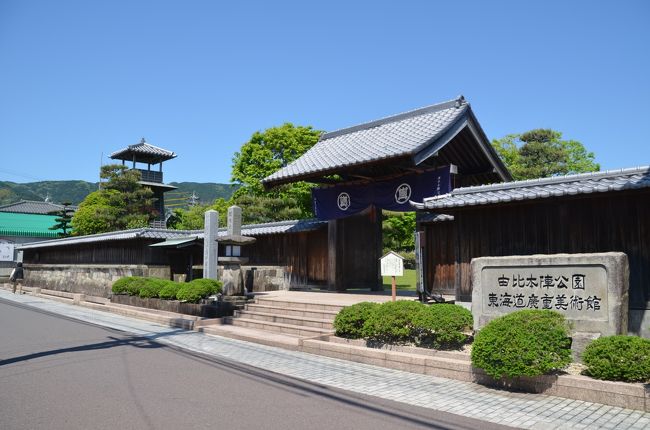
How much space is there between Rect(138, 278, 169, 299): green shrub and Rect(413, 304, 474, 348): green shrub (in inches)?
498

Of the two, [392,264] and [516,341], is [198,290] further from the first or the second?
[516,341]

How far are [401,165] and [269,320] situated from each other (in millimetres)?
7164

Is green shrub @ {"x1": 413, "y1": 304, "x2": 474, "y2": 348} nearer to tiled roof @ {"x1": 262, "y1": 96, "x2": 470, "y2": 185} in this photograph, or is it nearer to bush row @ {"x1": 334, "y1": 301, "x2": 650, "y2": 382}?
bush row @ {"x1": 334, "y1": 301, "x2": 650, "y2": 382}

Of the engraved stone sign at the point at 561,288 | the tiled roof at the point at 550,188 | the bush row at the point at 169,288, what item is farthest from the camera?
the bush row at the point at 169,288

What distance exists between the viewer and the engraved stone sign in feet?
28.2

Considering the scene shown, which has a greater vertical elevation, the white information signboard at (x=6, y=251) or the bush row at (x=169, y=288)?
the white information signboard at (x=6, y=251)

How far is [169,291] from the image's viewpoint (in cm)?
1847

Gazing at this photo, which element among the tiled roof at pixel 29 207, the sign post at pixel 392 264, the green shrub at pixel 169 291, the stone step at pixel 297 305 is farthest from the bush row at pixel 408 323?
the tiled roof at pixel 29 207

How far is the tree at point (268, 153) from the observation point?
35344 millimetres

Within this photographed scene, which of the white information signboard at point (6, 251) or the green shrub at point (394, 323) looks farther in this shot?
the white information signboard at point (6, 251)

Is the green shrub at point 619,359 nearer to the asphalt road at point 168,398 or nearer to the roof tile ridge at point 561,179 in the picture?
the asphalt road at point 168,398

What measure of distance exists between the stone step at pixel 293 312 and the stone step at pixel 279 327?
59cm

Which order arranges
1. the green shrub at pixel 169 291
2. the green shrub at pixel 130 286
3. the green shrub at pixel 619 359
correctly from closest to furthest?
the green shrub at pixel 619 359
the green shrub at pixel 169 291
the green shrub at pixel 130 286

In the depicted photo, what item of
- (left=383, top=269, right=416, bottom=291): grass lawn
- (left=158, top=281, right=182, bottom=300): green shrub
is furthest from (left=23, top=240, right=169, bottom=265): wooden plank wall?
(left=383, top=269, right=416, bottom=291): grass lawn
